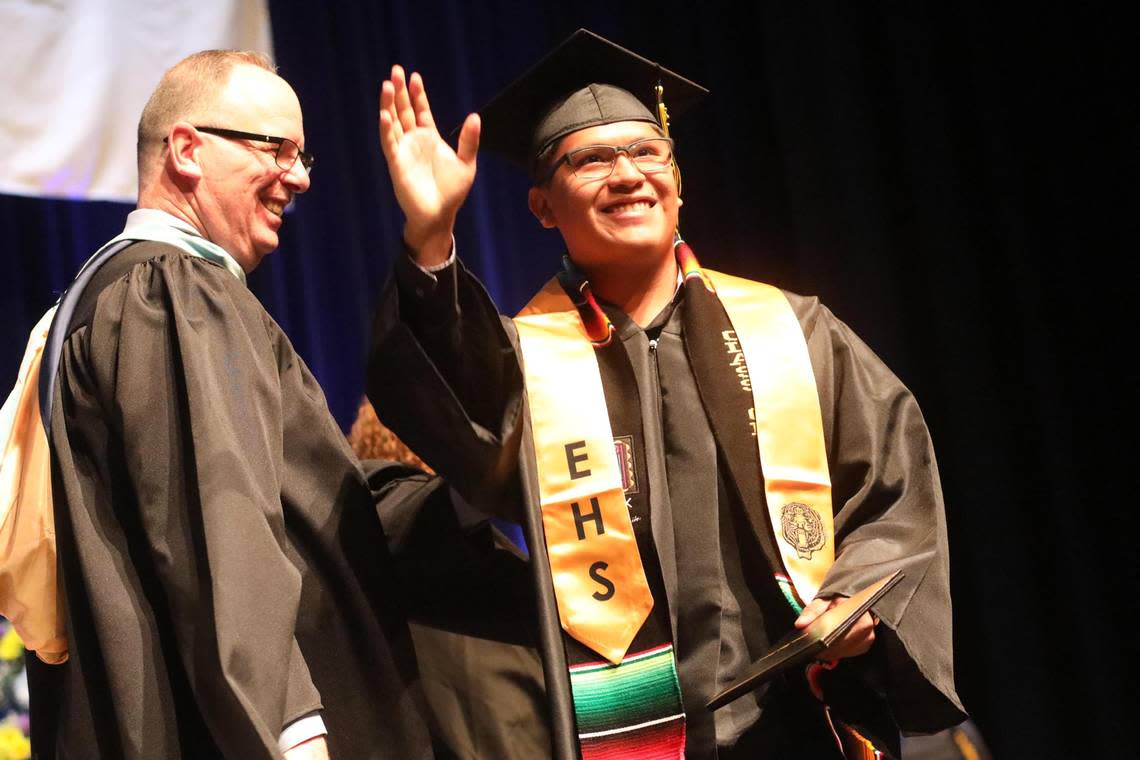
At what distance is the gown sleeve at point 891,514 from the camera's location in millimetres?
2285

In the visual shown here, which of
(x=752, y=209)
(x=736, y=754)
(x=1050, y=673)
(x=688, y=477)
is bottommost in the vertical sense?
(x=1050, y=673)

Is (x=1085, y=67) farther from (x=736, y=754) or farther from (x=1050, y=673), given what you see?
(x=736, y=754)

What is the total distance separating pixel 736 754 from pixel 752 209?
119 inches

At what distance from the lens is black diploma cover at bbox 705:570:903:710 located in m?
2.03

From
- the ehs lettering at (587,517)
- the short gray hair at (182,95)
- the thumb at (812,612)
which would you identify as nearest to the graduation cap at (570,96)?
the short gray hair at (182,95)

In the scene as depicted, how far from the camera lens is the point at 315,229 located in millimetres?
4879

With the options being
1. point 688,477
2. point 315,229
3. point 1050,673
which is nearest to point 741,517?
point 688,477

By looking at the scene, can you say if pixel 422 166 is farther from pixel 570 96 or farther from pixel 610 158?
pixel 570 96

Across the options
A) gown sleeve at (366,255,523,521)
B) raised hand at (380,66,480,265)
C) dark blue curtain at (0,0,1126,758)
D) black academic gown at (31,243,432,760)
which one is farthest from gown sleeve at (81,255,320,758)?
dark blue curtain at (0,0,1126,758)

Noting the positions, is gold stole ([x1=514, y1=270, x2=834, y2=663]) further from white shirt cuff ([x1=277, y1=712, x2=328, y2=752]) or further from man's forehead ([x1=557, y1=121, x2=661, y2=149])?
white shirt cuff ([x1=277, y1=712, x2=328, y2=752])

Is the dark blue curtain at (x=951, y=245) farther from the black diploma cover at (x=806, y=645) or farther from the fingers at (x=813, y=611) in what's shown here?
the black diploma cover at (x=806, y=645)

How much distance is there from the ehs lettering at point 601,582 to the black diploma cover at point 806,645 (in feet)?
1.00

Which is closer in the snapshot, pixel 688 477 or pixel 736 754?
pixel 736 754

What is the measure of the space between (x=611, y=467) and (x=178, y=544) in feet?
3.03
